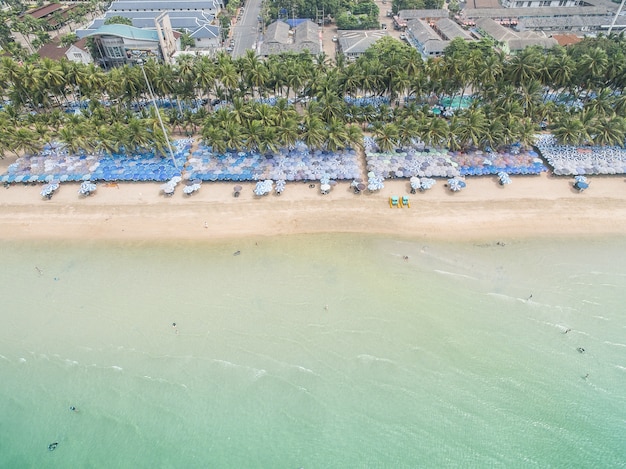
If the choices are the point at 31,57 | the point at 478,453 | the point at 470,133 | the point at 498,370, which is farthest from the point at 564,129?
the point at 31,57

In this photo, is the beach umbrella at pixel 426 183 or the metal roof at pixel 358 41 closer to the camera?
the beach umbrella at pixel 426 183

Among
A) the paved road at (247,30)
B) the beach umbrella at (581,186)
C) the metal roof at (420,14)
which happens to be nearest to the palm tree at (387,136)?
the beach umbrella at (581,186)

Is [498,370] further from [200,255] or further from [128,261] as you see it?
[128,261]

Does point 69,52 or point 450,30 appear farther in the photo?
point 450,30

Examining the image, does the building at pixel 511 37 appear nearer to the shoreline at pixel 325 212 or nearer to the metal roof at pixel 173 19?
the shoreline at pixel 325 212

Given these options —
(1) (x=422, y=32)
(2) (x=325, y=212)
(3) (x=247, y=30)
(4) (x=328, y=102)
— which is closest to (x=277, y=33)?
(3) (x=247, y=30)

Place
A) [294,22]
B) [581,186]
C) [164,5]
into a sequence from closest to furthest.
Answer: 1. [581,186]
2. [294,22]
3. [164,5]

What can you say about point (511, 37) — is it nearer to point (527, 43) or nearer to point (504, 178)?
point (527, 43)
